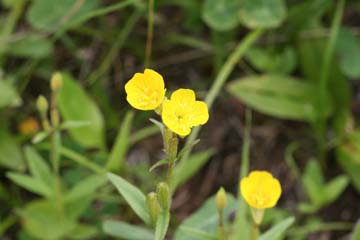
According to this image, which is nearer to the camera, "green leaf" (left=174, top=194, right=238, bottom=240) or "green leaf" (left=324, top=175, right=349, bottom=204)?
"green leaf" (left=174, top=194, right=238, bottom=240)

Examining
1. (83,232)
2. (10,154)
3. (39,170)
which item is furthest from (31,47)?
(83,232)

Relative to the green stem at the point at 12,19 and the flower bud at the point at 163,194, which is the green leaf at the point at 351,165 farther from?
the green stem at the point at 12,19

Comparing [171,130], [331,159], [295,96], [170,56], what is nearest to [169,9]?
[170,56]

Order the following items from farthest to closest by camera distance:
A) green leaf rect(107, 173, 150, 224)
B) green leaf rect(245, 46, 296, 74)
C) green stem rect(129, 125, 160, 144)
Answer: green leaf rect(245, 46, 296, 74) → green stem rect(129, 125, 160, 144) → green leaf rect(107, 173, 150, 224)

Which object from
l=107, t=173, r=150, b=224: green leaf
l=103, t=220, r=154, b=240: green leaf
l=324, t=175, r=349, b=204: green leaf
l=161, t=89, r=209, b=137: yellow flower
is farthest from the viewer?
l=324, t=175, r=349, b=204: green leaf

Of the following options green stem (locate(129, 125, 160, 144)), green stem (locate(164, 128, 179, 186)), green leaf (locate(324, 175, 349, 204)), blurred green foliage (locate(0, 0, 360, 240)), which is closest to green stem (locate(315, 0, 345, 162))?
blurred green foliage (locate(0, 0, 360, 240))

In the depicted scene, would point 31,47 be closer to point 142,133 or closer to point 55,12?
point 55,12

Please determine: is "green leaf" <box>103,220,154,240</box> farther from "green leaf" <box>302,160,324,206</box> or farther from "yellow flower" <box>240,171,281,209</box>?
"green leaf" <box>302,160,324,206</box>

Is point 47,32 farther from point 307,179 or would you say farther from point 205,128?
point 307,179

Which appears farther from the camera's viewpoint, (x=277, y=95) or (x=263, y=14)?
(x=277, y=95)
